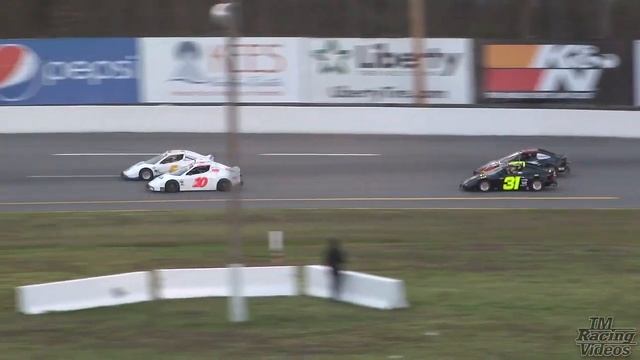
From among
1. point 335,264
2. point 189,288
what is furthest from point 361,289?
point 189,288

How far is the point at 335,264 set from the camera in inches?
564

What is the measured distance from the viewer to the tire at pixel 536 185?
27.3 metres

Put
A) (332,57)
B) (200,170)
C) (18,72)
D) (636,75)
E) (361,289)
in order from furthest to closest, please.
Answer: (18,72)
(332,57)
(636,75)
(200,170)
(361,289)

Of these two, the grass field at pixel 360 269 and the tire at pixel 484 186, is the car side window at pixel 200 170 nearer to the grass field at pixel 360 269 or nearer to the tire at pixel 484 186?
the grass field at pixel 360 269

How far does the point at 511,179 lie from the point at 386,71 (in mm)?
10737

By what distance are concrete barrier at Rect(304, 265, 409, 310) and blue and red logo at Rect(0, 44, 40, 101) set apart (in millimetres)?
24957

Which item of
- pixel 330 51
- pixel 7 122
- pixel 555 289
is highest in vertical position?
pixel 330 51

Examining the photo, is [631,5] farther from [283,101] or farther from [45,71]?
[45,71]

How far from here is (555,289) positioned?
15430 millimetres

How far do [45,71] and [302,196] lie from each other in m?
15.3


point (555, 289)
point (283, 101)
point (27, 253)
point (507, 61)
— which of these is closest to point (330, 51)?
point (283, 101)

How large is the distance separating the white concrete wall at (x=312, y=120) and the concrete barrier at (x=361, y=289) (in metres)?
20.8

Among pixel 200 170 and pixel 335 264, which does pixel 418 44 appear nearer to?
pixel 200 170

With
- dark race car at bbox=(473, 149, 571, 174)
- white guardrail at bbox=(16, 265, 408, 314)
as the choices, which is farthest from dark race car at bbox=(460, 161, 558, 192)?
white guardrail at bbox=(16, 265, 408, 314)
